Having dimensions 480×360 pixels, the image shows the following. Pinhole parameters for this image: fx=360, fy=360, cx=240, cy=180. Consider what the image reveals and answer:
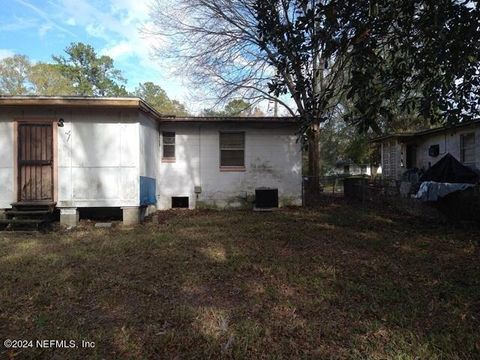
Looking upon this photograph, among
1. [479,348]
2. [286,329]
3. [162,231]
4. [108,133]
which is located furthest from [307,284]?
[108,133]

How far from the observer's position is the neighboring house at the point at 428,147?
508 inches

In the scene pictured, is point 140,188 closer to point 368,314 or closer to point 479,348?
point 368,314

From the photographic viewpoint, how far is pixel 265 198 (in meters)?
12.0

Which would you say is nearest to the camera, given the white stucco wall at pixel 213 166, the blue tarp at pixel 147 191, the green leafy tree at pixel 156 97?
the blue tarp at pixel 147 191

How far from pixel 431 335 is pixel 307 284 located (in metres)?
1.57

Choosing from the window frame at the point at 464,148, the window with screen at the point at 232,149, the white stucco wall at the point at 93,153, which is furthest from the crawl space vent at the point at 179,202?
the window frame at the point at 464,148

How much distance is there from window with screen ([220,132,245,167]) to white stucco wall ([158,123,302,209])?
0.49 ft

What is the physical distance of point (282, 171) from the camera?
12125mm

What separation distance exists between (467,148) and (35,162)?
47.0 feet

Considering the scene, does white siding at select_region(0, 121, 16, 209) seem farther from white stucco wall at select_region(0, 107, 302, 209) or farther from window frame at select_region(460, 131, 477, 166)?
window frame at select_region(460, 131, 477, 166)

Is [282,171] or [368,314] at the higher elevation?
[282,171]

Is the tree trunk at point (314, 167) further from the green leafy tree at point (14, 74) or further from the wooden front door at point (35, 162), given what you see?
the green leafy tree at point (14, 74)

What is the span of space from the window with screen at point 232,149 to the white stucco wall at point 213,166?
0.15 meters

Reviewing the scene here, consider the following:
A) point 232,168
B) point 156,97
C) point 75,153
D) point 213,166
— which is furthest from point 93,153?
point 156,97
